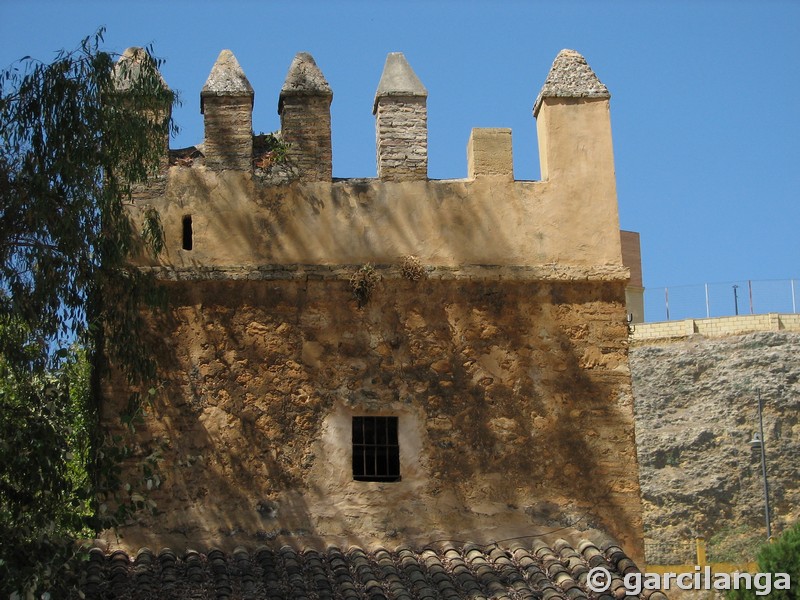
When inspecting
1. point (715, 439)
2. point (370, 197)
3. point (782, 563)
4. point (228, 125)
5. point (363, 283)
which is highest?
point (228, 125)

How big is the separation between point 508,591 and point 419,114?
4.96m

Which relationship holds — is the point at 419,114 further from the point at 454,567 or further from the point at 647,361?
the point at 647,361

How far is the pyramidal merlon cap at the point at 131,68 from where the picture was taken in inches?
433

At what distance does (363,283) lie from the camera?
40.1ft

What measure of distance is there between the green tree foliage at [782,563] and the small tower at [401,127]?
8.27m

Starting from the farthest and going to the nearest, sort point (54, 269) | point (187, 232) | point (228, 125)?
point (228, 125), point (187, 232), point (54, 269)

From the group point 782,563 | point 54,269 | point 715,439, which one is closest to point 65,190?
point 54,269

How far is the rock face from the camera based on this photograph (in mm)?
33094

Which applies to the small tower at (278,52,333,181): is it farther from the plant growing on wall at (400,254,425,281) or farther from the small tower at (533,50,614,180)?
the small tower at (533,50,614,180)

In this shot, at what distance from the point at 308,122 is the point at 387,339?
2.42m

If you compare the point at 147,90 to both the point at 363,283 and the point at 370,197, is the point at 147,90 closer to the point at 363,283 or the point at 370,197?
the point at 370,197

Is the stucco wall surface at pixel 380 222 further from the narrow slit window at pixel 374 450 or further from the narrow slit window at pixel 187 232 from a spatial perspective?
the narrow slit window at pixel 374 450

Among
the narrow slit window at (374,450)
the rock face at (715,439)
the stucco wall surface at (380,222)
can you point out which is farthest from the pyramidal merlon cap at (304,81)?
the rock face at (715,439)

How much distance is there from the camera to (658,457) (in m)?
34.9
